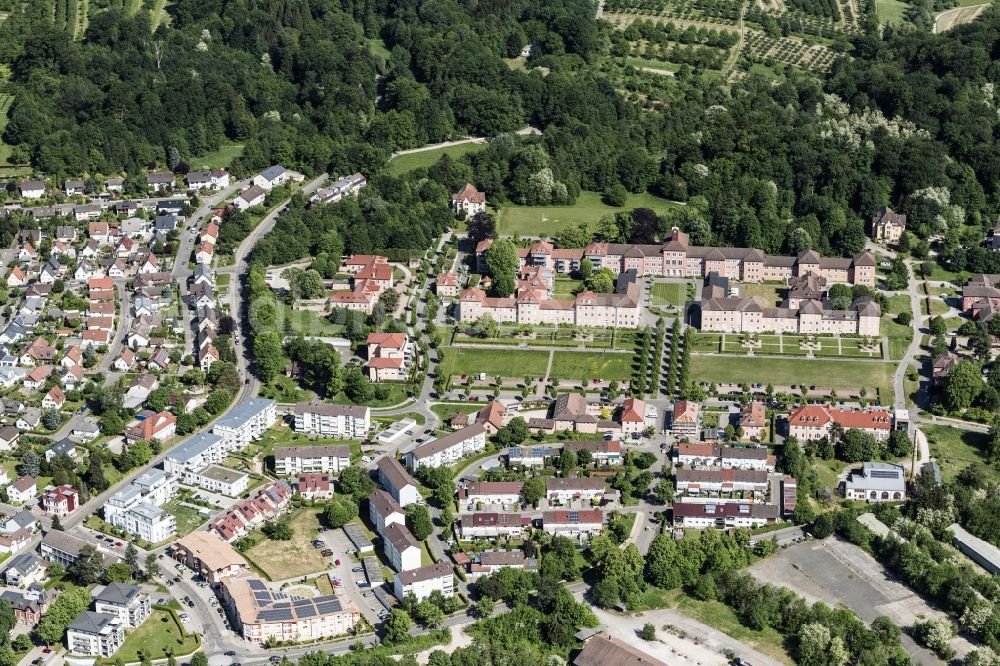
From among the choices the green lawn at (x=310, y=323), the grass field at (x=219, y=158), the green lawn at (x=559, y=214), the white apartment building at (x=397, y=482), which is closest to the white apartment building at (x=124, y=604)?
the white apartment building at (x=397, y=482)

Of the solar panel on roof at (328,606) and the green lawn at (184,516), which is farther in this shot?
the green lawn at (184,516)

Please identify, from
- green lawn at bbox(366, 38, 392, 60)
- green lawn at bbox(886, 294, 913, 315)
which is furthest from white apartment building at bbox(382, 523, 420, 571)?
green lawn at bbox(366, 38, 392, 60)

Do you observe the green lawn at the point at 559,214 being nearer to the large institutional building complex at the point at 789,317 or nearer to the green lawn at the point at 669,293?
A: the green lawn at the point at 669,293

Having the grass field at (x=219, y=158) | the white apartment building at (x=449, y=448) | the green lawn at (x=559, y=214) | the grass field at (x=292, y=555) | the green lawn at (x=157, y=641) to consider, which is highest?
the grass field at (x=219, y=158)

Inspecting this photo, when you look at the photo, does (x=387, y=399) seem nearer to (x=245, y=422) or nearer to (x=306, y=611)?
(x=245, y=422)

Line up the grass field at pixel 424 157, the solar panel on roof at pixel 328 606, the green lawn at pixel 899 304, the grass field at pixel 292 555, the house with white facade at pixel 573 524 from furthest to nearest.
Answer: the grass field at pixel 424 157, the green lawn at pixel 899 304, the house with white facade at pixel 573 524, the grass field at pixel 292 555, the solar panel on roof at pixel 328 606
